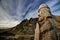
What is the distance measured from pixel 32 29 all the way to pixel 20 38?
1.80ft

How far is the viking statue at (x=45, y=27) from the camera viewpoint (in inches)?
169

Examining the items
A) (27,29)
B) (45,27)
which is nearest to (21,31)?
(27,29)

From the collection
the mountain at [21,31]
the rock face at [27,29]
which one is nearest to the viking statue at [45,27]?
the rock face at [27,29]

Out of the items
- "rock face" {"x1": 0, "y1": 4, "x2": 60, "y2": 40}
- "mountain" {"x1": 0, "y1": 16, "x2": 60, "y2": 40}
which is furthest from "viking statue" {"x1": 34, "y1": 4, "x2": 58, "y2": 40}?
"mountain" {"x1": 0, "y1": 16, "x2": 60, "y2": 40}

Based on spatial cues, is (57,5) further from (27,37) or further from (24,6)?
(27,37)

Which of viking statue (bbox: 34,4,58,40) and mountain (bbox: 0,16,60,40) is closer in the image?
viking statue (bbox: 34,4,58,40)

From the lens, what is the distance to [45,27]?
456 cm

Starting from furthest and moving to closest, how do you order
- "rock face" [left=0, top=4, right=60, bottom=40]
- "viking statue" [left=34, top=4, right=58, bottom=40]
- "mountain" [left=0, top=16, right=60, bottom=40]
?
"mountain" [left=0, top=16, right=60, bottom=40] < "rock face" [left=0, top=4, right=60, bottom=40] < "viking statue" [left=34, top=4, right=58, bottom=40]

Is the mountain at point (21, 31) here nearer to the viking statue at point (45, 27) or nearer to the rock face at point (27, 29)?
the rock face at point (27, 29)

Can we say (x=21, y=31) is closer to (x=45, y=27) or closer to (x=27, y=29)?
(x=27, y=29)

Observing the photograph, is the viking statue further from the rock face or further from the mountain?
the mountain

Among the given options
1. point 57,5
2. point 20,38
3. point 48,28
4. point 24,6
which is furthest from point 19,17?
point 48,28

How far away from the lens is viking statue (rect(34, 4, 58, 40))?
14.1 feet

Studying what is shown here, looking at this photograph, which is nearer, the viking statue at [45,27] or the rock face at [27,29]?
the viking statue at [45,27]
